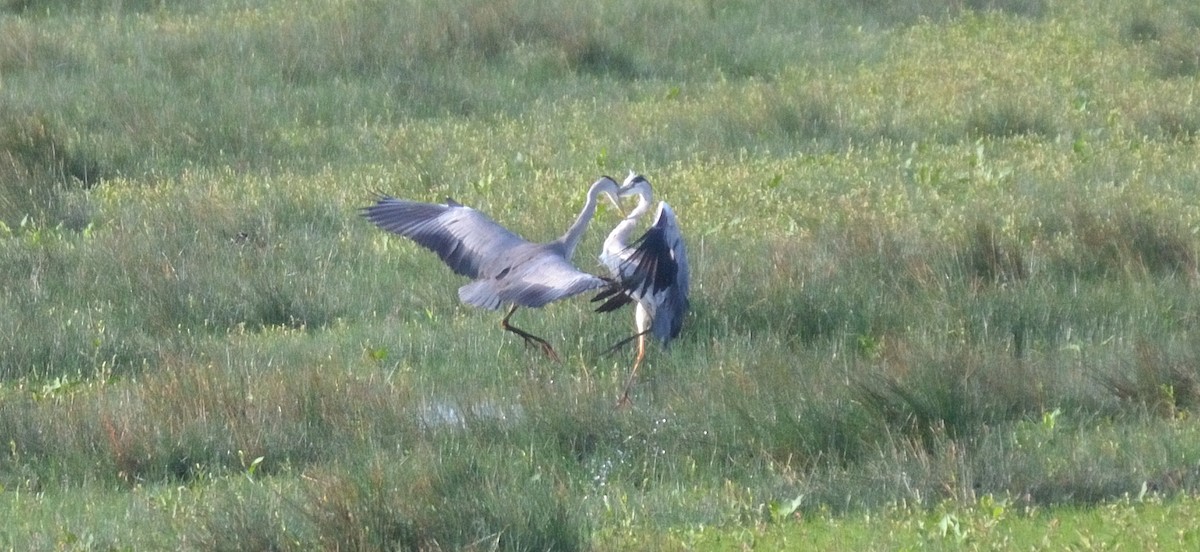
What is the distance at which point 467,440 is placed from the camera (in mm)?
5410

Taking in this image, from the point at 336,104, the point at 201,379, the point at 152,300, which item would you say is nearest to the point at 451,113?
the point at 336,104

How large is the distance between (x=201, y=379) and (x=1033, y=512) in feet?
9.87

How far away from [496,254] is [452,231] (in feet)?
1.28

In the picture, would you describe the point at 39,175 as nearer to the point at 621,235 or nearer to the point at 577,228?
the point at 577,228

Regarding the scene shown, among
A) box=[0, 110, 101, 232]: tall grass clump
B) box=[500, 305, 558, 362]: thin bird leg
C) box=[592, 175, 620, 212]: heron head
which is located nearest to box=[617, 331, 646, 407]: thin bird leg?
box=[500, 305, 558, 362]: thin bird leg

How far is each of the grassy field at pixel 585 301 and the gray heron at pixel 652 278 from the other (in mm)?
220

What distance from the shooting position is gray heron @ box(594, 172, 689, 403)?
5.82 metres

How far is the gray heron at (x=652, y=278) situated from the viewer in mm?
5820

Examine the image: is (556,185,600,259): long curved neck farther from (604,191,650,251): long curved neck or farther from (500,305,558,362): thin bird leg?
(500,305,558,362): thin bird leg

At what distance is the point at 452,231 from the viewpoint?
22.6 ft

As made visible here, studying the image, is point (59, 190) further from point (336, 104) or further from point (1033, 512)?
point (1033, 512)

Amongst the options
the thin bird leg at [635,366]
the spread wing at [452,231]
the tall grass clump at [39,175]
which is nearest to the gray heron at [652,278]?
the thin bird leg at [635,366]

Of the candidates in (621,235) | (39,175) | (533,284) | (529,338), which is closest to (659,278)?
(533,284)

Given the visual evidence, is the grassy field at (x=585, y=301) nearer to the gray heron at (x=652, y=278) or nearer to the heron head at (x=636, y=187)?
the gray heron at (x=652, y=278)
